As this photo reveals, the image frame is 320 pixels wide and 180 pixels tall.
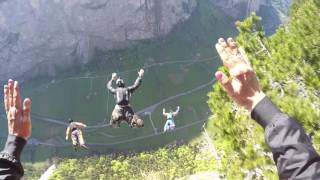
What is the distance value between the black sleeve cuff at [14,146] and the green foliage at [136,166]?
72764mm

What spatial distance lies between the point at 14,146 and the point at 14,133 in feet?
0.45

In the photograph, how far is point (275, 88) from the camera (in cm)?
1414

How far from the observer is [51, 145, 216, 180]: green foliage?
81188mm

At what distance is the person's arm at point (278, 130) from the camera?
2.80 metres

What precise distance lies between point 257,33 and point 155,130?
354ft

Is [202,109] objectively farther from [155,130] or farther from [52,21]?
[52,21]

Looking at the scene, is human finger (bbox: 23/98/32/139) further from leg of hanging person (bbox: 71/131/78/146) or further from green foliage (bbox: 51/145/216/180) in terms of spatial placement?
green foliage (bbox: 51/145/216/180)

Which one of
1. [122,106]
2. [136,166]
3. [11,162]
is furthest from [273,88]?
[136,166]

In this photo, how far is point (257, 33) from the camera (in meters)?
16.8

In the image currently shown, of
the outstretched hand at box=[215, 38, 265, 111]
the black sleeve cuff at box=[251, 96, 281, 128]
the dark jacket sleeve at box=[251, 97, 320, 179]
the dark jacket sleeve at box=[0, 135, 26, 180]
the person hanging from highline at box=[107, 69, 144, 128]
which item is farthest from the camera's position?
the person hanging from highline at box=[107, 69, 144, 128]

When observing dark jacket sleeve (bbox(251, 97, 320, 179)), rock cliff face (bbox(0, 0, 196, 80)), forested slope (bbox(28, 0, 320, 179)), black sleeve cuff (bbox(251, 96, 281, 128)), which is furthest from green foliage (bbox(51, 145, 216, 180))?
rock cliff face (bbox(0, 0, 196, 80))

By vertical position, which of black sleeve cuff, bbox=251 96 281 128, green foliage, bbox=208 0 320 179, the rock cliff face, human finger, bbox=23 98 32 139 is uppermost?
the rock cliff face

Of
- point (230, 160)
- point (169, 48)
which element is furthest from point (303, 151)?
point (169, 48)

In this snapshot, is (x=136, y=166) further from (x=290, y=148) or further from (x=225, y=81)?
(x=290, y=148)
